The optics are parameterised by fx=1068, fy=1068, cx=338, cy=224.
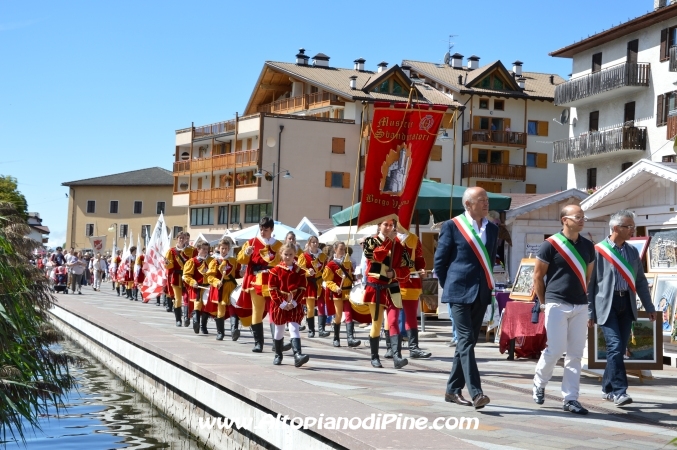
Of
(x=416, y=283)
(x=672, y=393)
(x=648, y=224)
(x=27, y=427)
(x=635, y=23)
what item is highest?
(x=635, y=23)

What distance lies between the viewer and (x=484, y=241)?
9.71 meters

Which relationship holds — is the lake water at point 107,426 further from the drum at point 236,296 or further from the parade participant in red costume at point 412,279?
the parade participant in red costume at point 412,279

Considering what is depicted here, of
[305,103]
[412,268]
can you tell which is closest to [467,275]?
[412,268]

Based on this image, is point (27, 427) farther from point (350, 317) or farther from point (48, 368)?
point (350, 317)

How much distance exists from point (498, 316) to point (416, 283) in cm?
385

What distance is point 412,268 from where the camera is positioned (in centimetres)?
1429

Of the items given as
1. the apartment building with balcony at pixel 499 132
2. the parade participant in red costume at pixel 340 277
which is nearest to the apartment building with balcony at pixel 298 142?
the apartment building with balcony at pixel 499 132

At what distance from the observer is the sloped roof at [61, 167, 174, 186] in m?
114

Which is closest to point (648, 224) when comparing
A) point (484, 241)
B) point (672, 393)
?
point (672, 393)

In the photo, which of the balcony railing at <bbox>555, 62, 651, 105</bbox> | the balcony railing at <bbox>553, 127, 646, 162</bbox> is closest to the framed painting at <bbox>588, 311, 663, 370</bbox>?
the balcony railing at <bbox>553, 127, 646, 162</bbox>

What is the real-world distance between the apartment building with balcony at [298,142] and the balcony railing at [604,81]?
14.1 metres

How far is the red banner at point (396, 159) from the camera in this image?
560 inches

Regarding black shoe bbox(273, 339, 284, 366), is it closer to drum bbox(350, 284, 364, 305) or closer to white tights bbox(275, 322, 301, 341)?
white tights bbox(275, 322, 301, 341)

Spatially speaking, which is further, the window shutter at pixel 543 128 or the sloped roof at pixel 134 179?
the sloped roof at pixel 134 179
